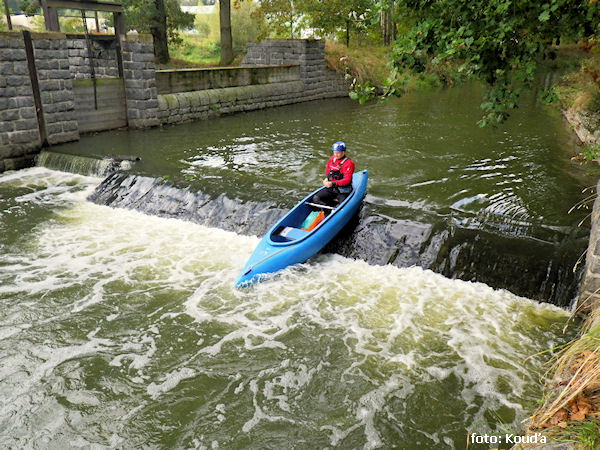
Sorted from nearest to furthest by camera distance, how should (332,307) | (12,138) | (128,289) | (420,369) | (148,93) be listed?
(420,369) → (332,307) → (128,289) → (12,138) → (148,93)

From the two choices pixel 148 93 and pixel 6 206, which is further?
pixel 148 93

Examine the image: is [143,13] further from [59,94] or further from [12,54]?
[12,54]

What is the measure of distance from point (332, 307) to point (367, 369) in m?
1.07

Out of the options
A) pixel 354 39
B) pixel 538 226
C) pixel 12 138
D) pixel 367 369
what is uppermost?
pixel 354 39

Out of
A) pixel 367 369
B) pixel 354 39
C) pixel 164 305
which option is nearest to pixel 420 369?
pixel 367 369

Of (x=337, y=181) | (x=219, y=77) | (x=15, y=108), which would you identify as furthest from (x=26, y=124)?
(x=337, y=181)

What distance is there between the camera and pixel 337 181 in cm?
667

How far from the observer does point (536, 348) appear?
14.7 feet

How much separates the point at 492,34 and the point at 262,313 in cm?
374

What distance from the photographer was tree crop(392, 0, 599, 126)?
491 cm

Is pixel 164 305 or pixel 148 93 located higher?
pixel 148 93

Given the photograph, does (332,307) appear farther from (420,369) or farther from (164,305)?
(164,305)

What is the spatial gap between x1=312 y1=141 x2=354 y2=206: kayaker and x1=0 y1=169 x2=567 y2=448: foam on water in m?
0.80

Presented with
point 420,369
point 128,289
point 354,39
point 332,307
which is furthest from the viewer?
point 354,39
